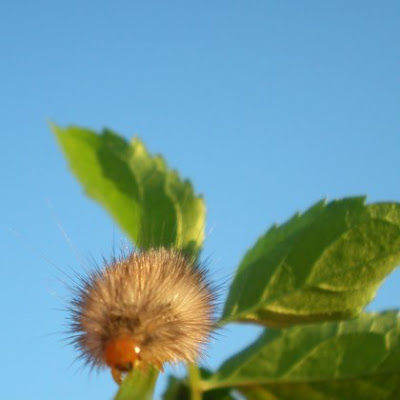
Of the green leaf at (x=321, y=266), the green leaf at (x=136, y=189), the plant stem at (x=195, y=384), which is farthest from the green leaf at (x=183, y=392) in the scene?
the green leaf at (x=136, y=189)

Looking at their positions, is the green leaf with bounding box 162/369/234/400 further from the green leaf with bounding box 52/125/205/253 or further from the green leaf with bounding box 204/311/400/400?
the green leaf with bounding box 52/125/205/253

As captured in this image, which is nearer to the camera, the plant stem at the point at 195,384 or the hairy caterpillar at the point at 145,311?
the plant stem at the point at 195,384

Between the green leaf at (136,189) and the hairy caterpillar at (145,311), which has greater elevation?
the green leaf at (136,189)

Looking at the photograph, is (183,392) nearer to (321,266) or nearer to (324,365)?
(324,365)

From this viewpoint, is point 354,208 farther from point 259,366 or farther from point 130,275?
point 130,275

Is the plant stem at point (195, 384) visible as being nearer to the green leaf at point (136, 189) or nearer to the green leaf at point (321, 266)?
the green leaf at point (321, 266)
